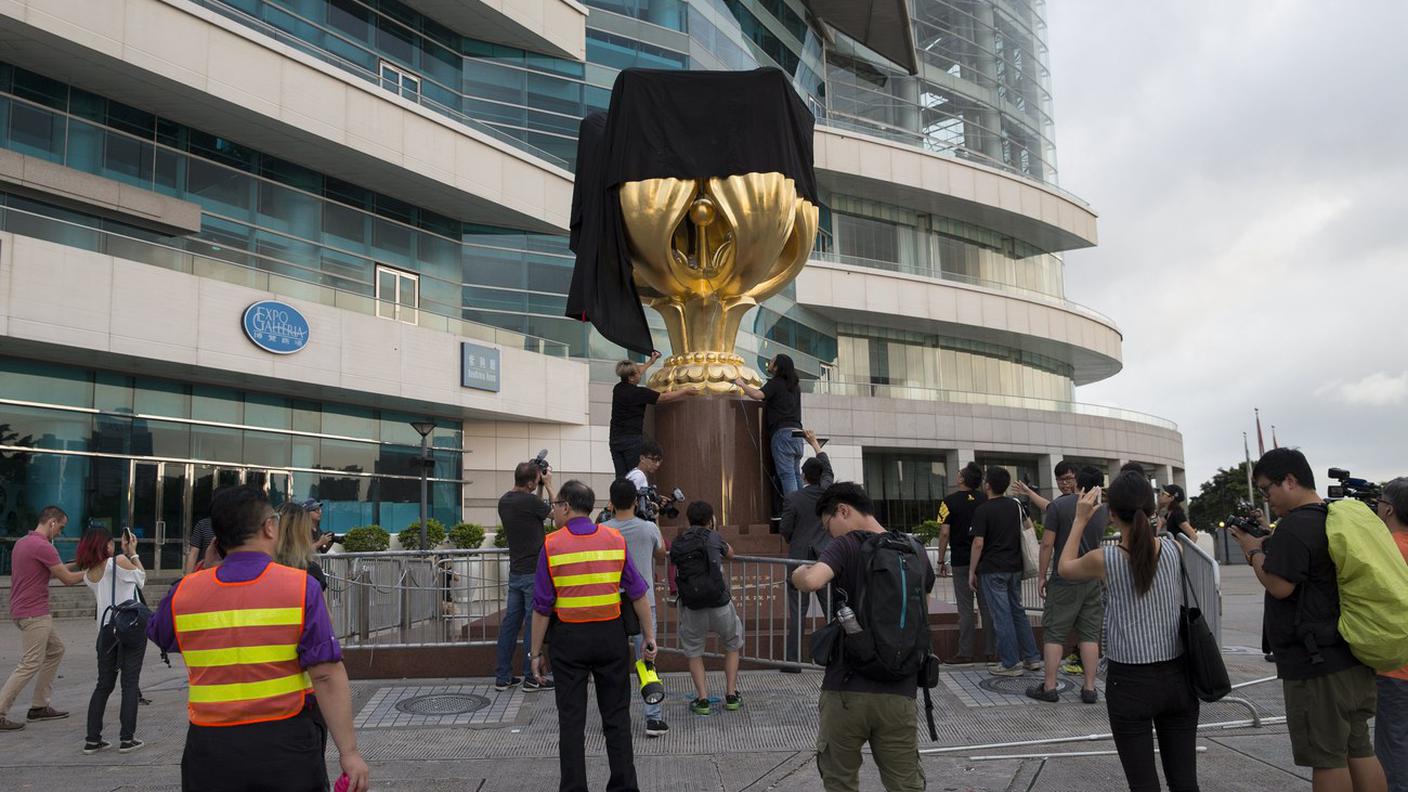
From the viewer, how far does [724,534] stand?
9.38 meters

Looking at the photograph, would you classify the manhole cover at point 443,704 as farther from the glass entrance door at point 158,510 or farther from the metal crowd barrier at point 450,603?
the glass entrance door at point 158,510

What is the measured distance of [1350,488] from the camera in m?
4.72

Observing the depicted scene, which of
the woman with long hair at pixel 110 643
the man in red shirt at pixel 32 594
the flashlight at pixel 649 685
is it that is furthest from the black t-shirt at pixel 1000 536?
the man in red shirt at pixel 32 594

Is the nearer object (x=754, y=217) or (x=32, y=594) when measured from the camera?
(x=32, y=594)

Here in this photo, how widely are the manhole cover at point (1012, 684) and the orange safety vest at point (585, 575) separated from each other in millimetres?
3590

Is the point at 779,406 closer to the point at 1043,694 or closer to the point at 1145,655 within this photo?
the point at 1043,694

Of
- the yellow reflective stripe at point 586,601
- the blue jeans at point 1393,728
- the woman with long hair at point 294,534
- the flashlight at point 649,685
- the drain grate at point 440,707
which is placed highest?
the woman with long hair at point 294,534

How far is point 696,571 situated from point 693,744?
3.55 ft

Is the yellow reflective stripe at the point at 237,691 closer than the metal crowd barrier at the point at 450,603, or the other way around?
the yellow reflective stripe at the point at 237,691

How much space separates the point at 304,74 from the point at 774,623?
18.4 metres

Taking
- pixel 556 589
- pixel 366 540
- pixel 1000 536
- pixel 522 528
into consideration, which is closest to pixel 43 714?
pixel 522 528

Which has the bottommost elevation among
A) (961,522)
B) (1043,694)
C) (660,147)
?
(1043,694)

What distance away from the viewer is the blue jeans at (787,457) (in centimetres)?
974

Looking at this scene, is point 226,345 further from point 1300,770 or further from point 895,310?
point 895,310
